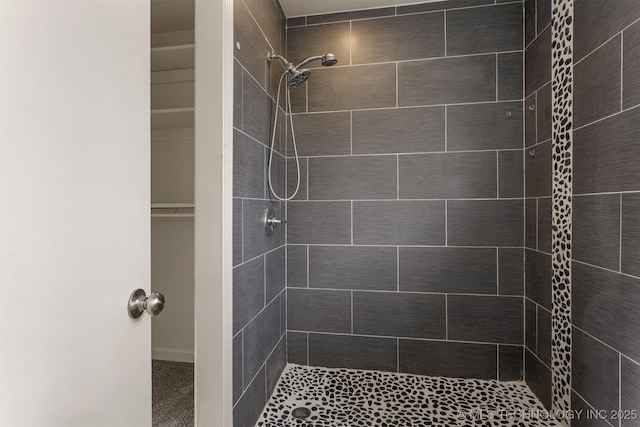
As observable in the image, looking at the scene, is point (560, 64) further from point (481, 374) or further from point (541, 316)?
point (481, 374)

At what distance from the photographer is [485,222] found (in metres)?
1.95

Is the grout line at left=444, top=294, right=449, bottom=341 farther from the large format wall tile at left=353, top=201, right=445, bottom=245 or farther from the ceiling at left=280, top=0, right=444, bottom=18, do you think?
the ceiling at left=280, top=0, right=444, bottom=18

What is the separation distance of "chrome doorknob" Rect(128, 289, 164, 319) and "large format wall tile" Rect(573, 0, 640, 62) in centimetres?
166

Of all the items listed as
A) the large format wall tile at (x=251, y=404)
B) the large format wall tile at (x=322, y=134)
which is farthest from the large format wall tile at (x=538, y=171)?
the large format wall tile at (x=251, y=404)

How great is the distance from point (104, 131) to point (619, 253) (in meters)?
1.60

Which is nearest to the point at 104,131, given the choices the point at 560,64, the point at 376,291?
the point at 376,291

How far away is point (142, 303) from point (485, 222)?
71.7 inches

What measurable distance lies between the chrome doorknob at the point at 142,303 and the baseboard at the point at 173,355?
180 centimetres

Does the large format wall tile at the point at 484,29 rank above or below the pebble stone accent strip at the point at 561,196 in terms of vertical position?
above

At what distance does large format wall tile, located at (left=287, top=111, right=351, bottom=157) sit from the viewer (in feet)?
6.79

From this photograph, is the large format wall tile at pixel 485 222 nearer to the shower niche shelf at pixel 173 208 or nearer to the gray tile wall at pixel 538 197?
the gray tile wall at pixel 538 197

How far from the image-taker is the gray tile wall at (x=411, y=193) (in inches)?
76.2

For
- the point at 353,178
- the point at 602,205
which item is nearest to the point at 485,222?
the point at 602,205

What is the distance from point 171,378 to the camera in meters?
2.05
